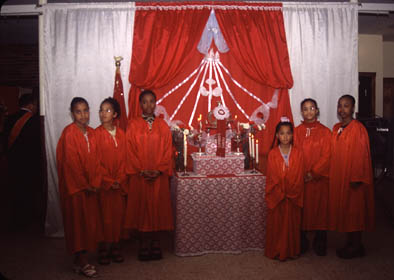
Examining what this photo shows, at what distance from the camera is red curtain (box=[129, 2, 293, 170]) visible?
434 cm

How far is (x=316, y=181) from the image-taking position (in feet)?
11.9

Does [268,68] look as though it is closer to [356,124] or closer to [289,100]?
[289,100]

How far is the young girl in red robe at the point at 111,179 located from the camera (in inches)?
136

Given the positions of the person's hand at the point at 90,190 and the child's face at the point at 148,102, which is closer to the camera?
the person's hand at the point at 90,190

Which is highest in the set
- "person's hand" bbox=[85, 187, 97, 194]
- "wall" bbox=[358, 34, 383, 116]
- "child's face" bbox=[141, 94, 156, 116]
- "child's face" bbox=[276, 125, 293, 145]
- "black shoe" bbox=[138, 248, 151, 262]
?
"wall" bbox=[358, 34, 383, 116]

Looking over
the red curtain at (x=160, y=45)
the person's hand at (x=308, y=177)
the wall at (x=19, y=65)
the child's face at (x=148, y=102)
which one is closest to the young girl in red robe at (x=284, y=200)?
the person's hand at (x=308, y=177)

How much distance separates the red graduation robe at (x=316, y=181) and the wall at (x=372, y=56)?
269 inches

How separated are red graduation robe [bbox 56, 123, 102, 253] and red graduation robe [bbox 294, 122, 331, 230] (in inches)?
85.2

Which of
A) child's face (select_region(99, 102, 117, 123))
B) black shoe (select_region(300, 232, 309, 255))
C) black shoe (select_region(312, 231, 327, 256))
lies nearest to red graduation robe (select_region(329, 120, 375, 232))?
black shoe (select_region(312, 231, 327, 256))

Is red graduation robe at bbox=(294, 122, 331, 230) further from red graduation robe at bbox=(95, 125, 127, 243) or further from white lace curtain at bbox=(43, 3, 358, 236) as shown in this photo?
red graduation robe at bbox=(95, 125, 127, 243)

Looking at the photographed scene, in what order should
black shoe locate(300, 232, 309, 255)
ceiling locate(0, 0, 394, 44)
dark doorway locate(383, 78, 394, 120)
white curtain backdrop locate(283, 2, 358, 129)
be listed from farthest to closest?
dark doorway locate(383, 78, 394, 120) < ceiling locate(0, 0, 394, 44) < white curtain backdrop locate(283, 2, 358, 129) < black shoe locate(300, 232, 309, 255)

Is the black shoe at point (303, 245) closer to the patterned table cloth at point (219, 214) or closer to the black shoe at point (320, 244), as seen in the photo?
the black shoe at point (320, 244)

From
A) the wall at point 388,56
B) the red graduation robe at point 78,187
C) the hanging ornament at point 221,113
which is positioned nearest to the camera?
the red graduation robe at point 78,187

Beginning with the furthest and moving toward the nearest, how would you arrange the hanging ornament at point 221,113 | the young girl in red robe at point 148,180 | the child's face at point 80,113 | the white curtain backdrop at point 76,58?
the white curtain backdrop at point 76,58 < the hanging ornament at point 221,113 < the young girl in red robe at point 148,180 < the child's face at point 80,113
